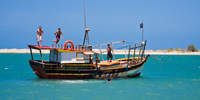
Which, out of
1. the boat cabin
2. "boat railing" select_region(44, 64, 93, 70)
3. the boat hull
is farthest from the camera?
the boat cabin

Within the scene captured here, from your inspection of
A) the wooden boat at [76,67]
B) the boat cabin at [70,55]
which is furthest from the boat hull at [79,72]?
the boat cabin at [70,55]

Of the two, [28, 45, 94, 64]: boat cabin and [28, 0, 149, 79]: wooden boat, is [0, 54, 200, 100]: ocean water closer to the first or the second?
[28, 0, 149, 79]: wooden boat

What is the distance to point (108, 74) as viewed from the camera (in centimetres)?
2783

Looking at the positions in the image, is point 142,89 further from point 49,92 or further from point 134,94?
point 49,92

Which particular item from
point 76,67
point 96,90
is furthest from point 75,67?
point 96,90

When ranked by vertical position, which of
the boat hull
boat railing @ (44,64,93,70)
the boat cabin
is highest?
the boat cabin

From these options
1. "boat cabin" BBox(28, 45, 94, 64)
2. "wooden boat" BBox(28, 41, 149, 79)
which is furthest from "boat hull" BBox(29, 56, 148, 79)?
"boat cabin" BBox(28, 45, 94, 64)

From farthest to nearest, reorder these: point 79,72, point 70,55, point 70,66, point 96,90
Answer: point 70,55, point 79,72, point 70,66, point 96,90

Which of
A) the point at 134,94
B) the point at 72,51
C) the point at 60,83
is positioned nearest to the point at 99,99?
the point at 134,94

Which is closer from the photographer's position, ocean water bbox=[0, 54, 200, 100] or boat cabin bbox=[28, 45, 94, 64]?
ocean water bbox=[0, 54, 200, 100]

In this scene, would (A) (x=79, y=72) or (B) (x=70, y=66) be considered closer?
(B) (x=70, y=66)

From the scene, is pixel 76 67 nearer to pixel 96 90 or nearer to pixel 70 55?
pixel 70 55

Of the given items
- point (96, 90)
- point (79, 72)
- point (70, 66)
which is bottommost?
point (96, 90)

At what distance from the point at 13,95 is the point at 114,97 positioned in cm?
732
